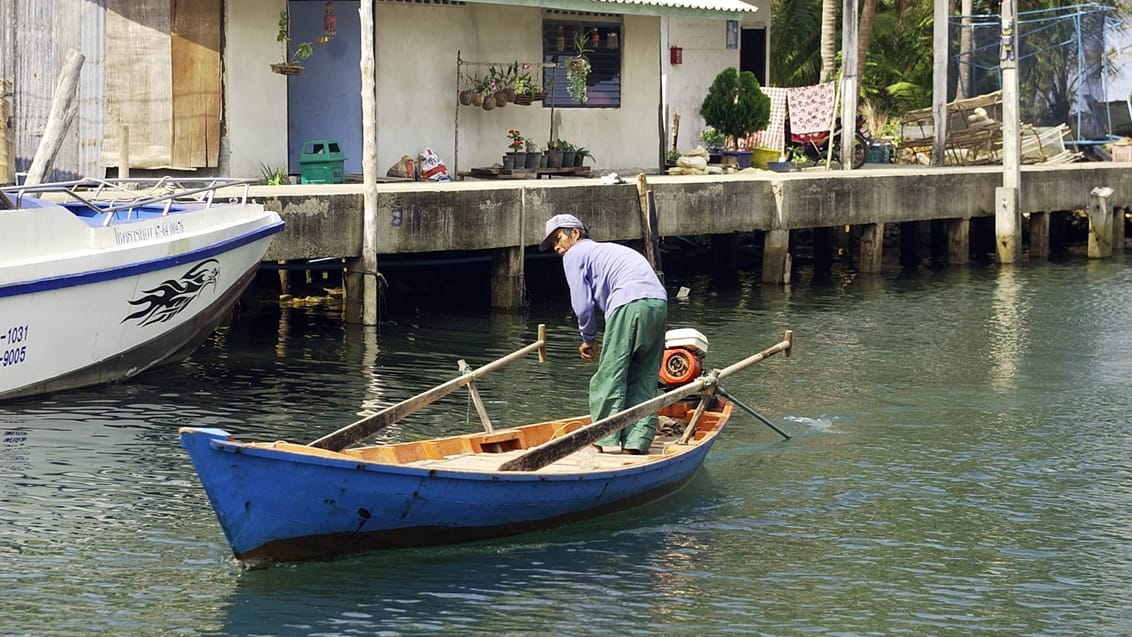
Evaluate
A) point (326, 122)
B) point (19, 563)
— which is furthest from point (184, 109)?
point (19, 563)

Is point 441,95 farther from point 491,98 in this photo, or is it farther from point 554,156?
point 554,156

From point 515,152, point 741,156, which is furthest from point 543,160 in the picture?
point 741,156

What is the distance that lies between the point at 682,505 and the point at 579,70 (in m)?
13.4

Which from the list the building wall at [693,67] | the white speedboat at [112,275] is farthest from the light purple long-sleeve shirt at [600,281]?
the building wall at [693,67]

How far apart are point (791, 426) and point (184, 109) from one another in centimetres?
916

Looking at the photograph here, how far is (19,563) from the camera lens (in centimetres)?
951

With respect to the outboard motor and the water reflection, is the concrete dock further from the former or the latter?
the outboard motor

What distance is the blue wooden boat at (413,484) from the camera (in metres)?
8.87

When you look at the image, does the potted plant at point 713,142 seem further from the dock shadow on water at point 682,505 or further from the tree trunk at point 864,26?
the dock shadow on water at point 682,505

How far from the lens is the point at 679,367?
12.5 meters

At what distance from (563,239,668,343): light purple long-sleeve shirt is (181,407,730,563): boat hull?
43.2 inches

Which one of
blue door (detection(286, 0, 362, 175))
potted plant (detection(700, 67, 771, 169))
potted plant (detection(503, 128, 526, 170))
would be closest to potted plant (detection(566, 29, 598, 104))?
potted plant (detection(503, 128, 526, 170))

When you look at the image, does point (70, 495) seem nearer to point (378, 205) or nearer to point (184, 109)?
point (378, 205)

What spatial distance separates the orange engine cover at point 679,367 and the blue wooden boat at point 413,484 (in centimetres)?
100
